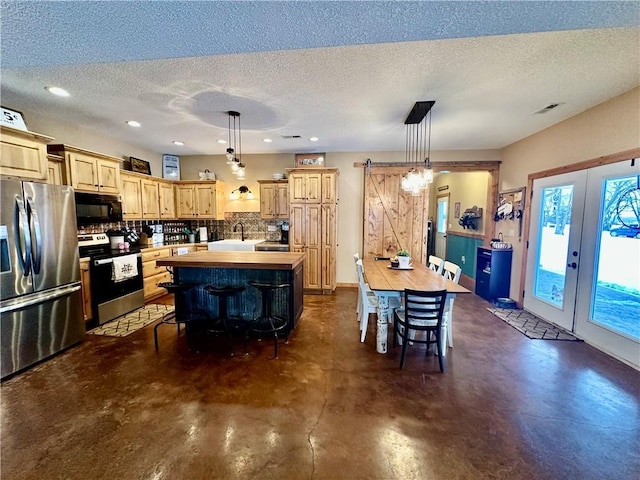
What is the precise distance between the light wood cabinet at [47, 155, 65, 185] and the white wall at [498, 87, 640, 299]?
20.8 ft

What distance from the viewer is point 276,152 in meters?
5.61

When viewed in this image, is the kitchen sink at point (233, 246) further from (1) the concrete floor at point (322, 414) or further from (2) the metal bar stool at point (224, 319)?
(1) the concrete floor at point (322, 414)

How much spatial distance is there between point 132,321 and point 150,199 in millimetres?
2312

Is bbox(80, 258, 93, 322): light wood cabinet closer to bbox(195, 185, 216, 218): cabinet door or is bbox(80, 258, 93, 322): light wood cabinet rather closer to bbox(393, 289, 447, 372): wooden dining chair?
bbox(195, 185, 216, 218): cabinet door

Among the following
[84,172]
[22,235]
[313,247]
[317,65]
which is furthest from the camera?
[313,247]

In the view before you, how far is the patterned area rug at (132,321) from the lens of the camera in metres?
3.44

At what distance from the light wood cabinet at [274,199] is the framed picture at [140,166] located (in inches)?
83.2

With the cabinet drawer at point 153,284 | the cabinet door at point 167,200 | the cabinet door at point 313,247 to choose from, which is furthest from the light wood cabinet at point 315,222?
the cabinet door at point 167,200

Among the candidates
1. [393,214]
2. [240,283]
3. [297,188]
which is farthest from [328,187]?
[240,283]

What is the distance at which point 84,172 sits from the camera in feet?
11.9

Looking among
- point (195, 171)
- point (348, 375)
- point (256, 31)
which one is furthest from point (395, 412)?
point (195, 171)

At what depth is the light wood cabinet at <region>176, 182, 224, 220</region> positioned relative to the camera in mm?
5543

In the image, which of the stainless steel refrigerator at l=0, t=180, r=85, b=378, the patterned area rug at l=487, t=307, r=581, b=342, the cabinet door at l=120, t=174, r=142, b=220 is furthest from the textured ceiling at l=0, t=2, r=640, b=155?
the patterned area rug at l=487, t=307, r=581, b=342

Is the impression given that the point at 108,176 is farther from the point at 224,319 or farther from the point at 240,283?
the point at 224,319
